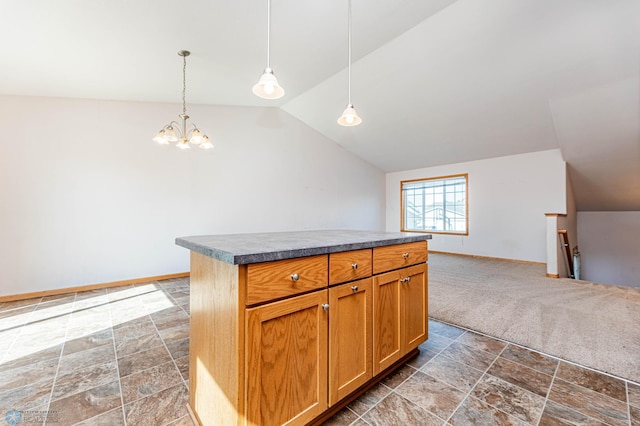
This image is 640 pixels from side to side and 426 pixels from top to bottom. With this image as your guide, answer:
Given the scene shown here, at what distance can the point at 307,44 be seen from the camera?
9.76 feet

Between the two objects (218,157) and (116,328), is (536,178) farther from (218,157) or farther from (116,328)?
(116,328)

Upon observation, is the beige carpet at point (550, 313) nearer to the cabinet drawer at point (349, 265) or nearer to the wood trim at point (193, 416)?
the cabinet drawer at point (349, 265)

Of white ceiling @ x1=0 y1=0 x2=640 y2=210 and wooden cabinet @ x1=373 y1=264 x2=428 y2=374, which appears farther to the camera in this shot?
white ceiling @ x1=0 y1=0 x2=640 y2=210

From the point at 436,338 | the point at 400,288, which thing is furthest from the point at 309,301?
the point at 436,338

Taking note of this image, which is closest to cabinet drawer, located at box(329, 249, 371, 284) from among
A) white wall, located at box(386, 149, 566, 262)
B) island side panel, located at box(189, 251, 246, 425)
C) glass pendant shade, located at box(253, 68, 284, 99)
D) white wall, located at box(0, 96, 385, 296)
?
island side panel, located at box(189, 251, 246, 425)

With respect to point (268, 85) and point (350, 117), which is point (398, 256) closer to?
point (350, 117)

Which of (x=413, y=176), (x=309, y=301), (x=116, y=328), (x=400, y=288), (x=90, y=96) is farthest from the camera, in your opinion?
(x=413, y=176)

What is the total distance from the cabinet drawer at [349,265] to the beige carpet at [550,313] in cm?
160

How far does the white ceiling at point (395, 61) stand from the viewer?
90.6 inches

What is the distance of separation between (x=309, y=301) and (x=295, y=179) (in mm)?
4616

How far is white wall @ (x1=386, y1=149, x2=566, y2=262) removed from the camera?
4.98m

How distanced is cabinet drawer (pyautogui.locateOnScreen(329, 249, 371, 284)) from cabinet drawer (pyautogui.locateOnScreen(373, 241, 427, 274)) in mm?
82

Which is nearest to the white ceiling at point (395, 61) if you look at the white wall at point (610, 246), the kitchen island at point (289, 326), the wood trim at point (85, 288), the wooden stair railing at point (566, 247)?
the wooden stair railing at point (566, 247)

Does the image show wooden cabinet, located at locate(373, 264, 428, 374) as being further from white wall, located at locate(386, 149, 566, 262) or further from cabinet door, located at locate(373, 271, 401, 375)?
white wall, located at locate(386, 149, 566, 262)
